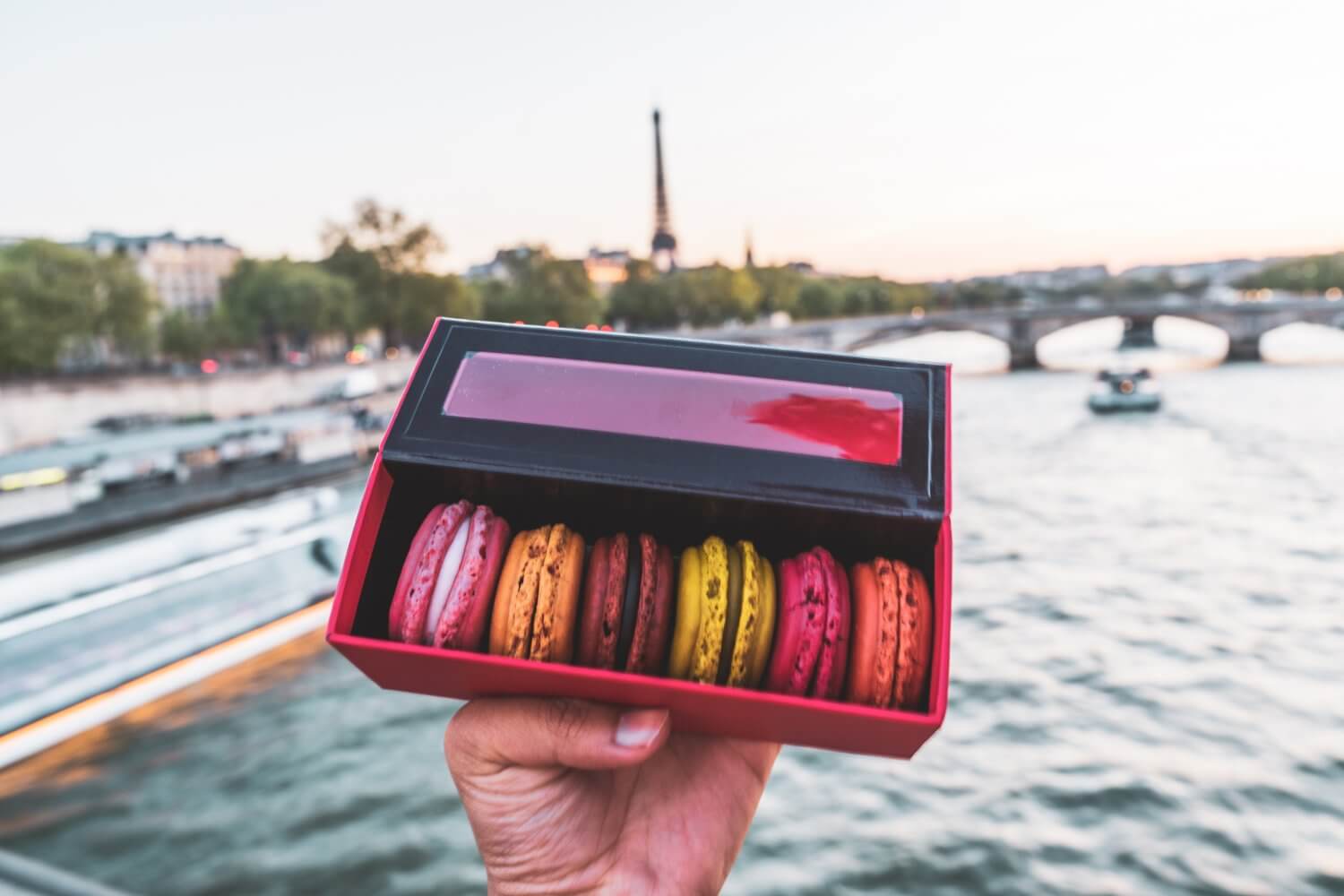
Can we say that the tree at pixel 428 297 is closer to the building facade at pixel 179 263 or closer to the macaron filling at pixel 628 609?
the building facade at pixel 179 263

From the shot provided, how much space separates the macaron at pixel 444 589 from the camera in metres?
1.30

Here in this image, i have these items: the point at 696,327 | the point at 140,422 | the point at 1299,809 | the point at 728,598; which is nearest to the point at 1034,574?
the point at 1299,809

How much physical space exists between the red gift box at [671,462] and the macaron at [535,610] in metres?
0.05

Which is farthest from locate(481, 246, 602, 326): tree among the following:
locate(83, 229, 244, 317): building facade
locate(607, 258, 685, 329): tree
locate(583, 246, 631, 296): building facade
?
locate(583, 246, 631, 296): building facade

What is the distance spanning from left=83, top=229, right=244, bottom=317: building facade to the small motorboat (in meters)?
61.5

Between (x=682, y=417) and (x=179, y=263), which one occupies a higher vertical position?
(x=179, y=263)

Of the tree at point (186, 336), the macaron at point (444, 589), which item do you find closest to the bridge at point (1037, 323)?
the tree at point (186, 336)

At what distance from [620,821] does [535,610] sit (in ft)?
1.67


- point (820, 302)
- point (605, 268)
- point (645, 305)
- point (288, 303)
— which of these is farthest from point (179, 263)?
point (820, 302)

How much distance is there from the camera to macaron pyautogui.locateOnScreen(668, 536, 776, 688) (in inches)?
51.9

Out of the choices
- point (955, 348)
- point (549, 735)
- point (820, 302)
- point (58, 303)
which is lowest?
point (955, 348)

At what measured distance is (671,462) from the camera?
4.09 ft

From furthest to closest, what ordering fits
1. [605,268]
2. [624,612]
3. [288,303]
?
1. [605,268]
2. [288,303]
3. [624,612]

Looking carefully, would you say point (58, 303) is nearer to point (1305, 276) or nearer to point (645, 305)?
point (645, 305)
